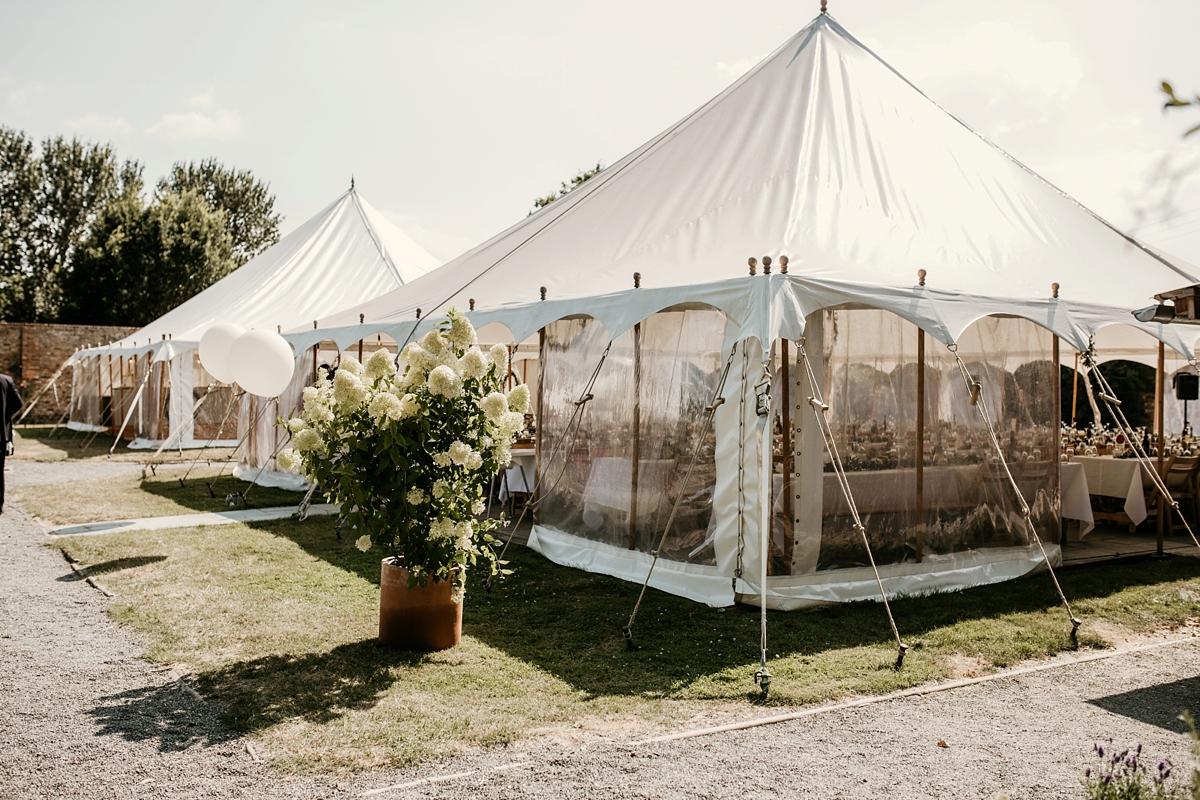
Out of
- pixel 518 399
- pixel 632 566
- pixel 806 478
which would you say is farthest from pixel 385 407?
pixel 806 478

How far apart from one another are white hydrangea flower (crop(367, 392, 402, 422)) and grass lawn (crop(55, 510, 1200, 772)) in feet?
4.05

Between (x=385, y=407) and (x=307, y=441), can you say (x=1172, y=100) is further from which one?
(x=307, y=441)

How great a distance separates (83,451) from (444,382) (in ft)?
46.6

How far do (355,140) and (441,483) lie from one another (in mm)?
7313

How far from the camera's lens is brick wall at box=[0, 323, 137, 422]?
75.9 feet

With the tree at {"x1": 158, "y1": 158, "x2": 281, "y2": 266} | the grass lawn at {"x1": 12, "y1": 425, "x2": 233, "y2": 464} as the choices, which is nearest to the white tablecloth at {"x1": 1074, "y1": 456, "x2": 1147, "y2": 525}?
the grass lawn at {"x1": 12, "y1": 425, "x2": 233, "y2": 464}

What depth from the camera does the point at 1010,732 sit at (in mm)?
3521

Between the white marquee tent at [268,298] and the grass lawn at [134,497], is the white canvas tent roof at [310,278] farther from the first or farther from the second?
the grass lawn at [134,497]

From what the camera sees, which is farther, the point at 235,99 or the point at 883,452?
the point at 235,99

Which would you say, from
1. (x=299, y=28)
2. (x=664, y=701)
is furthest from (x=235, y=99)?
(x=664, y=701)

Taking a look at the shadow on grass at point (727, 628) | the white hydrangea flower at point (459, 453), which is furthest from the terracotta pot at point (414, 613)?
the white hydrangea flower at point (459, 453)

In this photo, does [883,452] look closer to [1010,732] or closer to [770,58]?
[1010,732]

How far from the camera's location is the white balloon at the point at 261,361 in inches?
368

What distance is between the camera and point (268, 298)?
14.5m
